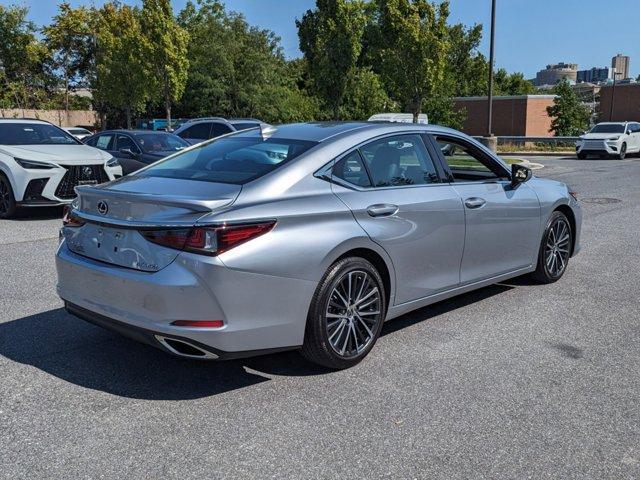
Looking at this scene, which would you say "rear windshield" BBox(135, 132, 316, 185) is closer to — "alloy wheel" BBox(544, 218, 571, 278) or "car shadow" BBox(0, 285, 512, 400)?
"car shadow" BBox(0, 285, 512, 400)

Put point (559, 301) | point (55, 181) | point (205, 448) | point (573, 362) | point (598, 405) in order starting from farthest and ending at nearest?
point (55, 181) → point (559, 301) → point (573, 362) → point (598, 405) → point (205, 448)

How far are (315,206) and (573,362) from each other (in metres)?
2.10

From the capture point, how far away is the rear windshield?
4.12 m

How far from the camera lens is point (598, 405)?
147 inches

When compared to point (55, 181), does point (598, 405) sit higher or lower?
lower

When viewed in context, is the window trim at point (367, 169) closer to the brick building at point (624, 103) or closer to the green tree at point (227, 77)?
the green tree at point (227, 77)

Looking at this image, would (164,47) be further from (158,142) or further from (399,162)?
(399,162)

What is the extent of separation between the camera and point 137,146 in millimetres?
13203

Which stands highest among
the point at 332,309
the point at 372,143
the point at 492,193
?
the point at 372,143

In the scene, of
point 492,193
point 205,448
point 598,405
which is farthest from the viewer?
point 492,193

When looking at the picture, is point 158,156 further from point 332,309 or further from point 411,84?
point 411,84

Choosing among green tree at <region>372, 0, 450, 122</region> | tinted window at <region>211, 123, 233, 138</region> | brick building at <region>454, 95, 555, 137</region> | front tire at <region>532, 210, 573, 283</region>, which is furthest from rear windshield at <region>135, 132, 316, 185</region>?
brick building at <region>454, 95, 555, 137</region>

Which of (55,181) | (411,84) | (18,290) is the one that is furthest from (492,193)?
(411,84)

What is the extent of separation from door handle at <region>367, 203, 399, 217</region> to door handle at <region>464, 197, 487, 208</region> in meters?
0.86
